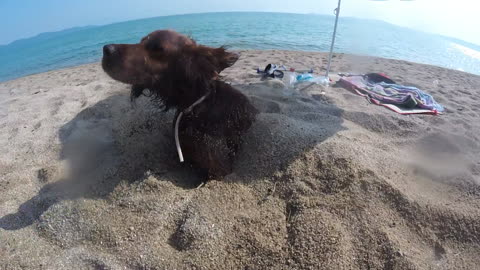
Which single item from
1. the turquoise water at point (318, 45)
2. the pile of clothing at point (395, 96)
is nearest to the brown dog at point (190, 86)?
the turquoise water at point (318, 45)

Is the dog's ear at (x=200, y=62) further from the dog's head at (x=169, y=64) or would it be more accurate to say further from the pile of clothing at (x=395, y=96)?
the pile of clothing at (x=395, y=96)

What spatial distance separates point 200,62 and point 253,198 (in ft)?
3.60

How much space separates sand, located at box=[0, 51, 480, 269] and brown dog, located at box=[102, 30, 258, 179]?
25 cm

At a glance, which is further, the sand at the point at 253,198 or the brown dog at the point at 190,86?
the brown dog at the point at 190,86

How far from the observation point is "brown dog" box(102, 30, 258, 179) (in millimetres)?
1924

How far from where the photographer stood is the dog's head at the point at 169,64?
1.90 metres

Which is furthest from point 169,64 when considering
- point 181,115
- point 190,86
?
point 181,115

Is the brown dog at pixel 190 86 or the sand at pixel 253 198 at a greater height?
the brown dog at pixel 190 86

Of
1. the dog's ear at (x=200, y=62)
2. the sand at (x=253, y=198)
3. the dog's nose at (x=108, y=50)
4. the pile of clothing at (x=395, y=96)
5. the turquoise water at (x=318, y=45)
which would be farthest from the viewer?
the turquoise water at (x=318, y=45)

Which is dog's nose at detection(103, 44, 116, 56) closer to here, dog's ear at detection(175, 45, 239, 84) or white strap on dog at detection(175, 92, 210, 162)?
dog's ear at detection(175, 45, 239, 84)

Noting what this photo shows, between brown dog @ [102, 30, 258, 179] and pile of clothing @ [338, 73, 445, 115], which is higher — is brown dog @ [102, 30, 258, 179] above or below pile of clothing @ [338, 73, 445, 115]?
above

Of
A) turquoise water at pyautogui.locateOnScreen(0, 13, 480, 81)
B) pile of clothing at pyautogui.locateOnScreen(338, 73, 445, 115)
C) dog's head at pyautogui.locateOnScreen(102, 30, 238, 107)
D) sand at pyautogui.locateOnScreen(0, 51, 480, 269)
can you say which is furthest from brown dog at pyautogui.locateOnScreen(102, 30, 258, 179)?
pile of clothing at pyautogui.locateOnScreen(338, 73, 445, 115)

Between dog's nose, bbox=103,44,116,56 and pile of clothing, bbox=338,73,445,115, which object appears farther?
pile of clothing, bbox=338,73,445,115

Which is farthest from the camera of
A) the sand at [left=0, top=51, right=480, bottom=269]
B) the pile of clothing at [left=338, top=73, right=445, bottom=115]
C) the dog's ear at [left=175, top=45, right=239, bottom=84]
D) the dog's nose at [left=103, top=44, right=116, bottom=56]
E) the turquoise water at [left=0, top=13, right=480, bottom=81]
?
the turquoise water at [left=0, top=13, right=480, bottom=81]
